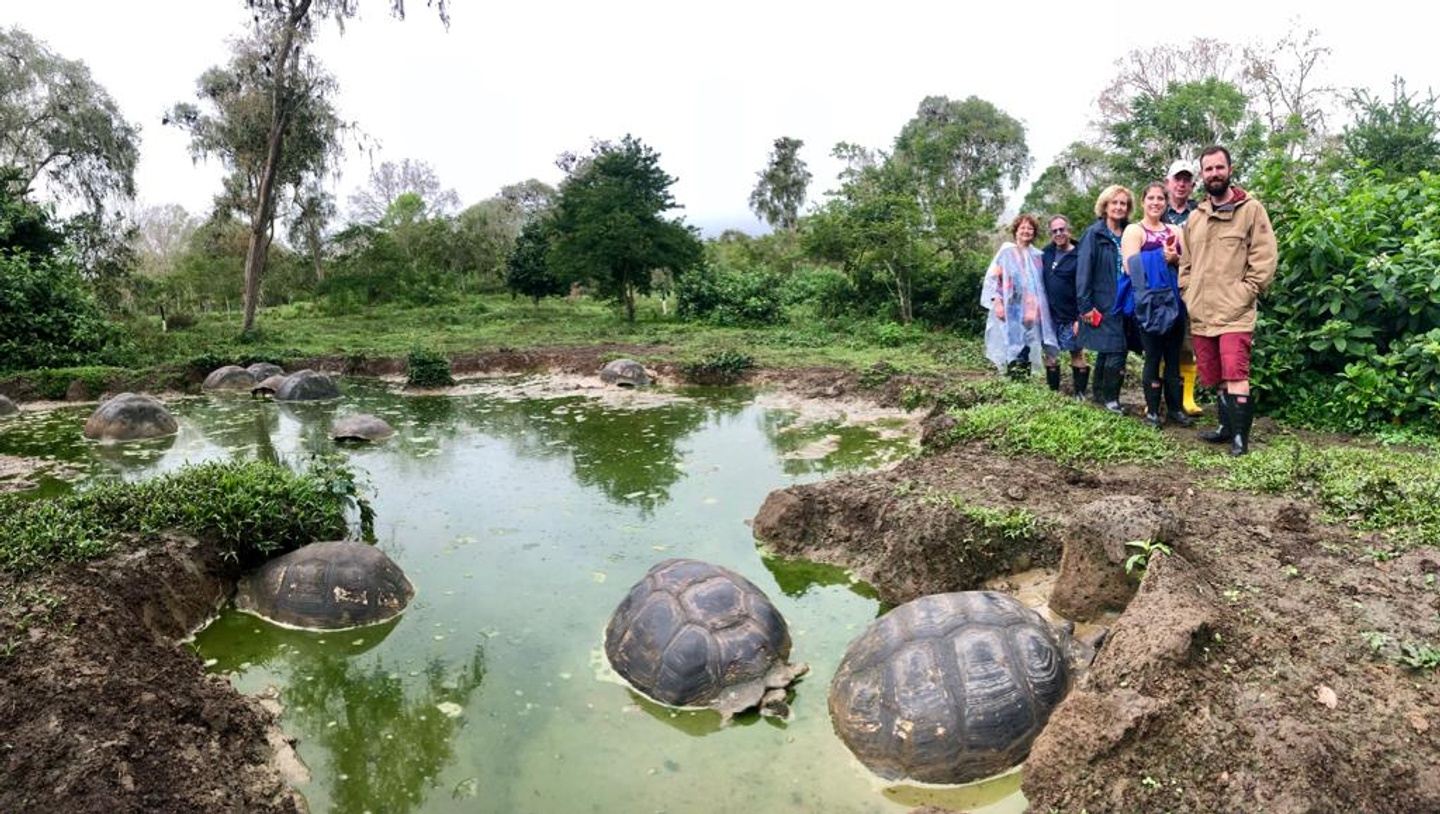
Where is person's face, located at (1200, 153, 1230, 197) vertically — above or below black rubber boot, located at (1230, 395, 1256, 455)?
above

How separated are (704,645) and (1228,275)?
3.77 metres

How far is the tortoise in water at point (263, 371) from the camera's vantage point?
13.0 m

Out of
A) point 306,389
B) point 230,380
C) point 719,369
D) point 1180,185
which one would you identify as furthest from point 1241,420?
point 230,380

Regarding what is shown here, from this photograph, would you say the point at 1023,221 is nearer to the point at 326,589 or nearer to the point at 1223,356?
the point at 1223,356

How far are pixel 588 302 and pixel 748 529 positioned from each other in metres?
24.4

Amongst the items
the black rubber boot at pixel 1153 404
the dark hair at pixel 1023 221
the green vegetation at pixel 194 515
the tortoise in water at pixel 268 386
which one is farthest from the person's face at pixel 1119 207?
the tortoise in water at pixel 268 386

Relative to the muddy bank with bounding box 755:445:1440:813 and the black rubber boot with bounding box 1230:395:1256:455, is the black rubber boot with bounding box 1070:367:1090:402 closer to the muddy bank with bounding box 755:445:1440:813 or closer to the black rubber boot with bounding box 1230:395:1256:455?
the black rubber boot with bounding box 1230:395:1256:455

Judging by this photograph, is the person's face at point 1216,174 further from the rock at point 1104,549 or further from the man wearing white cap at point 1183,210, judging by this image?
the rock at point 1104,549

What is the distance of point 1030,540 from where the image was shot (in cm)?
459

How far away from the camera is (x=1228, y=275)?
501 centimetres

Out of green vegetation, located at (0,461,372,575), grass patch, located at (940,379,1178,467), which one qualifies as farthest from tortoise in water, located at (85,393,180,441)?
grass patch, located at (940,379,1178,467)

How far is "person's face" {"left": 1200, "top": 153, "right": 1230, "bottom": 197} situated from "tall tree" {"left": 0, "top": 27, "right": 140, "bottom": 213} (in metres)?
23.0

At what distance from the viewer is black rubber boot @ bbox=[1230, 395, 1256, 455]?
5098 millimetres

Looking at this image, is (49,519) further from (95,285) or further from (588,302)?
(588,302)
